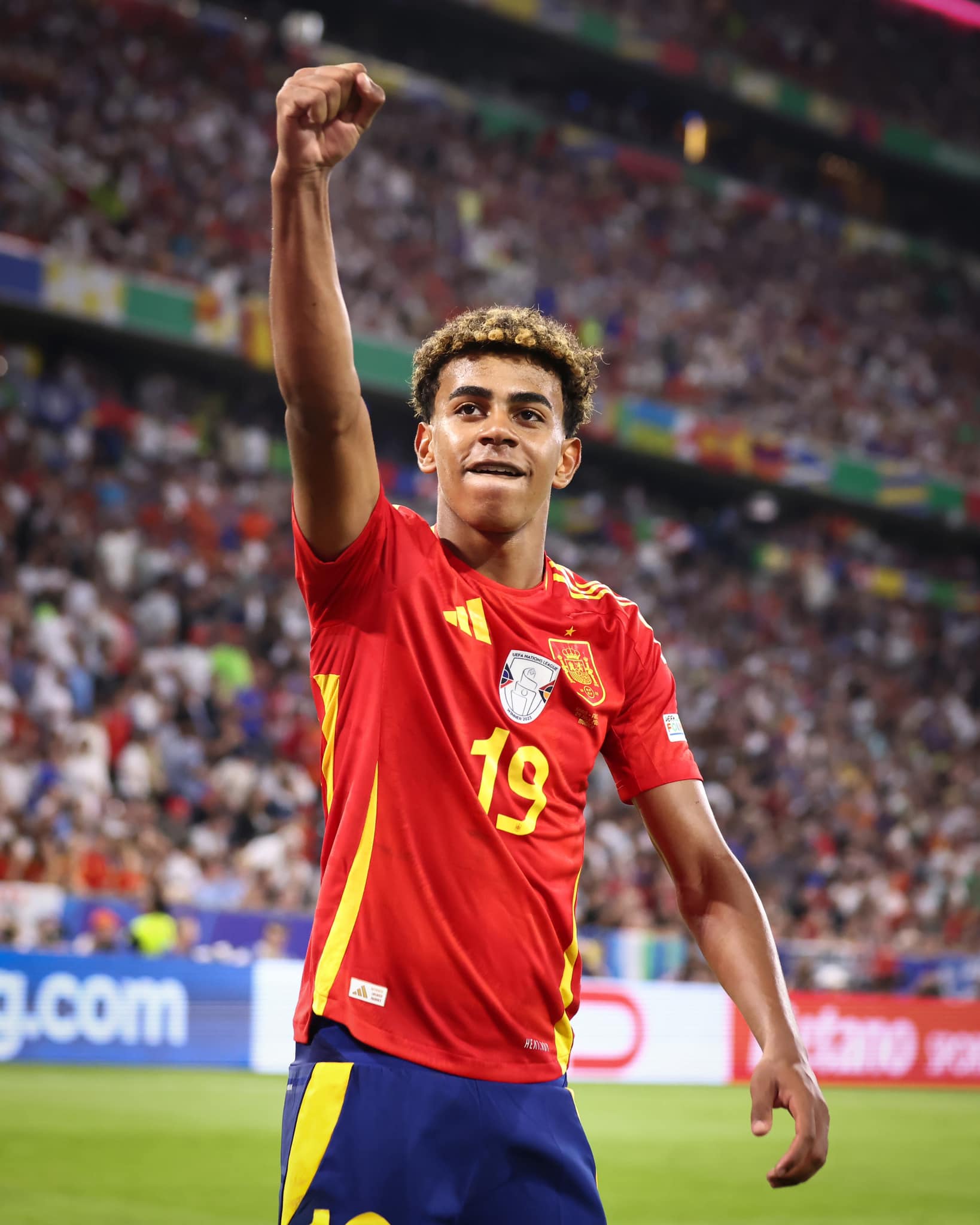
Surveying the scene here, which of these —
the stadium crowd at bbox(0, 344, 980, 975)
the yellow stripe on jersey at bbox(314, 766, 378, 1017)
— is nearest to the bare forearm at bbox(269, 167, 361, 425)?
the yellow stripe on jersey at bbox(314, 766, 378, 1017)

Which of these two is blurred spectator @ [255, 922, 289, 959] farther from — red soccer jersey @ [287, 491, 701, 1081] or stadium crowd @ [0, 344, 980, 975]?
red soccer jersey @ [287, 491, 701, 1081]

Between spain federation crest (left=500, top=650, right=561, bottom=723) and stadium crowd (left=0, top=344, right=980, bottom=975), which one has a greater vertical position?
stadium crowd (left=0, top=344, right=980, bottom=975)


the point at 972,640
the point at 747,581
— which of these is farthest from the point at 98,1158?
the point at 972,640

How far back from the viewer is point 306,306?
2369mm

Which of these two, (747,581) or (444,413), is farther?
(747,581)

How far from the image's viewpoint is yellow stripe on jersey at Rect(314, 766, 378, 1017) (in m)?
2.47

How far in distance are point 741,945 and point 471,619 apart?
2.53 feet

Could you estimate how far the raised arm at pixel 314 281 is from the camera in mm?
2334

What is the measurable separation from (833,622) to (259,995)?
15802mm

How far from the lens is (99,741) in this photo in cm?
1432

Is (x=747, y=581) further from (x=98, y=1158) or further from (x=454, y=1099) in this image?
(x=454, y=1099)

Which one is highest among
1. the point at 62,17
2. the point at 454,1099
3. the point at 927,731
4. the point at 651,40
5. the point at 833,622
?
the point at 651,40

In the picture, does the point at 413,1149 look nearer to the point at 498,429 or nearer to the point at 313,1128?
the point at 313,1128

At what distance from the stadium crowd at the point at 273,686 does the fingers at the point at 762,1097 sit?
36.4ft
